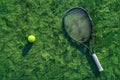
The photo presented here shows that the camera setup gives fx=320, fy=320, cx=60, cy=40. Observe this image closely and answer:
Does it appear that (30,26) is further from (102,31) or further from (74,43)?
(102,31)

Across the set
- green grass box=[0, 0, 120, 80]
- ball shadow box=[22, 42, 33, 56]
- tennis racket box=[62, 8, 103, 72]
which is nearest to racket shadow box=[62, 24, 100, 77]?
green grass box=[0, 0, 120, 80]

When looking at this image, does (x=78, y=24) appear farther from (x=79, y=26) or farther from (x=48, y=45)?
(x=48, y=45)

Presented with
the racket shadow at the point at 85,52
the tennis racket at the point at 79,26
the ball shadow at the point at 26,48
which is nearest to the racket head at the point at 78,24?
the tennis racket at the point at 79,26

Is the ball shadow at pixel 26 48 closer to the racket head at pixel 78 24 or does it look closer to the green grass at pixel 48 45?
the green grass at pixel 48 45

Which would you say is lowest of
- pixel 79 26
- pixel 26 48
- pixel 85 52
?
pixel 85 52

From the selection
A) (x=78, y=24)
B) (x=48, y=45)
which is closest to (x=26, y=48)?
(x=48, y=45)

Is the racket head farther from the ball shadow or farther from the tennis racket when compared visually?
the ball shadow
